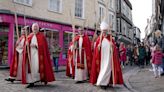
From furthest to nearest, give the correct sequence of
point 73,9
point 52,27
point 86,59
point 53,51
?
point 73,9 → point 52,27 → point 53,51 → point 86,59

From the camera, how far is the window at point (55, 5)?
26091 millimetres

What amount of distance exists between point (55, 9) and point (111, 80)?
55.2 ft

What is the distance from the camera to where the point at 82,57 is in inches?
479

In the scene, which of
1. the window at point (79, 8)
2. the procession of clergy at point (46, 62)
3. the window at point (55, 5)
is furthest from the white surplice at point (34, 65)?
the window at point (79, 8)

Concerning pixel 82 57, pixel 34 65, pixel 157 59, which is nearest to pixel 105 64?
pixel 82 57

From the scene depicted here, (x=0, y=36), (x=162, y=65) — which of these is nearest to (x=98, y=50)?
(x=162, y=65)

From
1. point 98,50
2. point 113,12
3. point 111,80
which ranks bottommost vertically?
point 111,80

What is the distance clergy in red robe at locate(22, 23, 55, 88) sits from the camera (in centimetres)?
1045

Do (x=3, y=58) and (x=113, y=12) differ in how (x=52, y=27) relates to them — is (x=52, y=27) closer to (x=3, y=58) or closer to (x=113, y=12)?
(x=3, y=58)

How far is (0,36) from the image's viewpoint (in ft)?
68.6

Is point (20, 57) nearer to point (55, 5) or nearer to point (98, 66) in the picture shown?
point (98, 66)

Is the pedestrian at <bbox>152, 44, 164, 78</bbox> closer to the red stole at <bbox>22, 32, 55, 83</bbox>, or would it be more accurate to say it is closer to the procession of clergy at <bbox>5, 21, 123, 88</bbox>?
the procession of clergy at <bbox>5, 21, 123, 88</bbox>

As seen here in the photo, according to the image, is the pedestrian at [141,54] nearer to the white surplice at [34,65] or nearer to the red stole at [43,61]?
the red stole at [43,61]

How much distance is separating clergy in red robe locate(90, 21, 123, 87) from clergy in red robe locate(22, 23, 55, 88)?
1409 mm
